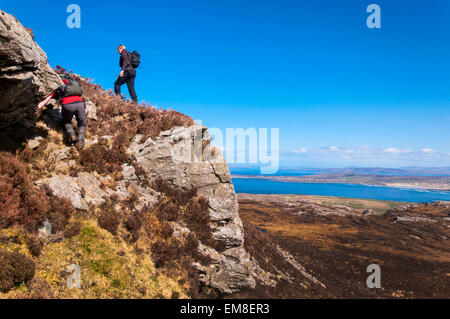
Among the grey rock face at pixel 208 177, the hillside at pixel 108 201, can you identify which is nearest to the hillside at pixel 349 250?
the grey rock face at pixel 208 177

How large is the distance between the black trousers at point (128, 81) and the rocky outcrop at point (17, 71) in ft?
19.2

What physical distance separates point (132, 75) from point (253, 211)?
79.2 metres

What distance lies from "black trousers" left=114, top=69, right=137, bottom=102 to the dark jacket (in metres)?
0.26

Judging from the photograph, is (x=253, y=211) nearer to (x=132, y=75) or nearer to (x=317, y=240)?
(x=317, y=240)

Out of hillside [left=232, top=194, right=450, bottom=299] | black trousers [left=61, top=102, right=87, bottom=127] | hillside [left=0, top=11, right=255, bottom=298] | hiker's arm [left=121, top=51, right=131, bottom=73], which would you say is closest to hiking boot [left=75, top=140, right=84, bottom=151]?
hillside [left=0, top=11, right=255, bottom=298]

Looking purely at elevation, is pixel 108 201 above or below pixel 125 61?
below

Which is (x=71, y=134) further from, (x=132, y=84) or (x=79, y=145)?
(x=132, y=84)

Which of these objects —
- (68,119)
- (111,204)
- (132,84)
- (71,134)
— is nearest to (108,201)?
(111,204)

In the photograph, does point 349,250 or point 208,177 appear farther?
point 349,250

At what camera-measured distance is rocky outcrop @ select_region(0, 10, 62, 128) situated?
6308 millimetres

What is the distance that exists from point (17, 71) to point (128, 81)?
8.71 m

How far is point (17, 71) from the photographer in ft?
22.9

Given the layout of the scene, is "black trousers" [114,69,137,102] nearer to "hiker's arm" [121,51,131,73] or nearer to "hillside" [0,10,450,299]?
"hiker's arm" [121,51,131,73]
